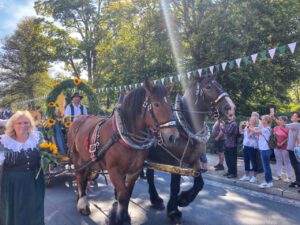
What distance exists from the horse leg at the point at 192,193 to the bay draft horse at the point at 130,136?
95 centimetres

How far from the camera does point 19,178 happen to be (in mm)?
3617

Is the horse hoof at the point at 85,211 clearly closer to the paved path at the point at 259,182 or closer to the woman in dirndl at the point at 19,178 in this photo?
the woman in dirndl at the point at 19,178

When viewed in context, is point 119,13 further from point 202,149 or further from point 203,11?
point 202,149

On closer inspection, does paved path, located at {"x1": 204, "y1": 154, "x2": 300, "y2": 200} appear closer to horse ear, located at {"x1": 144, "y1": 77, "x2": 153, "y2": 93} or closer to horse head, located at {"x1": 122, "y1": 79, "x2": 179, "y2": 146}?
horse head, located at {"x1": 122, "y1": 79, "x2": 179, "y2": 146}

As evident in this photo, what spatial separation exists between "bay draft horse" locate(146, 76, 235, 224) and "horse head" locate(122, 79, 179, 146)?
2.77 ft

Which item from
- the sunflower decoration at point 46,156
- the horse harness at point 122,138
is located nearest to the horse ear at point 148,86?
the horse harness at point 122,138

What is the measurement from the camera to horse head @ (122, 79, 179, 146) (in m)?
3.85

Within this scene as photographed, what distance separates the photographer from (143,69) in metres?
18.5

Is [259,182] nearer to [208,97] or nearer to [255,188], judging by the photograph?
[255,188]

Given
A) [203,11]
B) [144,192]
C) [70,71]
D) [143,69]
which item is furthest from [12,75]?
[144,192]

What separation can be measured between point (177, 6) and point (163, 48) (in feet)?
9.92

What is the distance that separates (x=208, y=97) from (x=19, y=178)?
3.13 m

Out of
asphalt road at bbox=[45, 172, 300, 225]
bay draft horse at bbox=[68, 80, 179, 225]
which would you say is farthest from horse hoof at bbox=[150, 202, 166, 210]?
bay draft horse at bbox=[68, 80, 179, 225]

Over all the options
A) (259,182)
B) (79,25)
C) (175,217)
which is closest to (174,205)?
(175,217)
